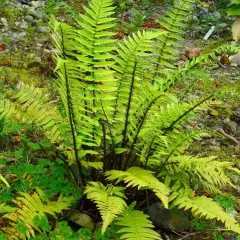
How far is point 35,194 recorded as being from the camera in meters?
2.96

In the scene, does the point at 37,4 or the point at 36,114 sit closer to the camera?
the point at 36,114

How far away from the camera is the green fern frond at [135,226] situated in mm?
2752

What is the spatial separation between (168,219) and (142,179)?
1.38 feet

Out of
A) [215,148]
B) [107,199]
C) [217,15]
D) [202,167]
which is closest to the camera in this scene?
[107,199]

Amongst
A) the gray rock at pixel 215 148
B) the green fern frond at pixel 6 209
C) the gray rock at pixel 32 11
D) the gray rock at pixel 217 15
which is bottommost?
the gray rock at pixel 215 148

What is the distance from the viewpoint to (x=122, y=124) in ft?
10.7

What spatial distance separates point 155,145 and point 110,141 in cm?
34

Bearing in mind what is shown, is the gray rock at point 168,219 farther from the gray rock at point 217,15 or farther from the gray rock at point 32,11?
the gray rock at point 217,15

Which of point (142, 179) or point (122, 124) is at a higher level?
point (122, 124)

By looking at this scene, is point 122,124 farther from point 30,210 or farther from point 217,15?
point 217,15

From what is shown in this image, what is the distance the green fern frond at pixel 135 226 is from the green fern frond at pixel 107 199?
0.08 m

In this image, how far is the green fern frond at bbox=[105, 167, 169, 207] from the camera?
272cm

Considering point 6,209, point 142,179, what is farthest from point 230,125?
point 6,209

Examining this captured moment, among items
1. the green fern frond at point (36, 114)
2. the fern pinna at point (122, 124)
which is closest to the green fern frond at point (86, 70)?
the fern pinna at point (122, 124)
